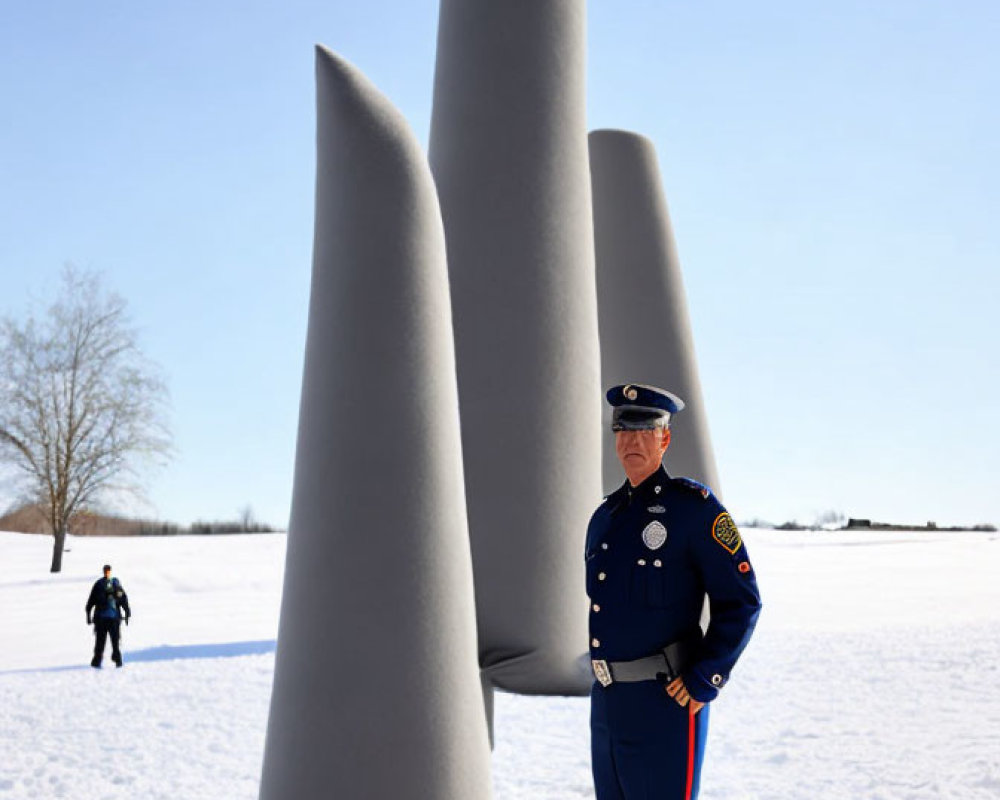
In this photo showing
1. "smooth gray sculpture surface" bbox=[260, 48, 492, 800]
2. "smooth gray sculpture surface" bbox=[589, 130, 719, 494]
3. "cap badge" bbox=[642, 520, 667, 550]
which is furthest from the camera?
"smooth gray sculpture surface" bbox=[589, 130, 719, 494]

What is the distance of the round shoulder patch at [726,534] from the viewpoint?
12.7 feet

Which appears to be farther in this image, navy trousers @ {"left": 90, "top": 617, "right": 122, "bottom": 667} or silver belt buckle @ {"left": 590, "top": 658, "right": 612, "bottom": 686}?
navy trousers @ {"left": 90, "top": 617, "right": 122, "bottom": 667}

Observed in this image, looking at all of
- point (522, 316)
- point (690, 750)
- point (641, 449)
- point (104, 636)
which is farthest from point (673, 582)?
point (104, 636)

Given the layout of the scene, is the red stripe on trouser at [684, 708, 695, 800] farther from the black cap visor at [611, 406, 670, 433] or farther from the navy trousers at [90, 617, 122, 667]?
the navy trousers at [90, 617, 122, 667]

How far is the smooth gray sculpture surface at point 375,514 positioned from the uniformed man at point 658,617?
1.07 m

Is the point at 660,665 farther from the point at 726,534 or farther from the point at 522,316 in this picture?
the point at 522,316

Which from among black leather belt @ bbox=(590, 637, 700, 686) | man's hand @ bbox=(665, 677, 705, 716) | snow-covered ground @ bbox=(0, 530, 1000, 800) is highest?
black leather belt @ bbox=(590, 637, 700, 686)

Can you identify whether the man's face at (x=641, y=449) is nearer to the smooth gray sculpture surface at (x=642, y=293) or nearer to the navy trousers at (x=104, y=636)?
the smooth gray sculpture surface at (x=642, y=293)

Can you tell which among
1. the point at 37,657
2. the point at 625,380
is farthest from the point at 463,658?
the point at 37,657

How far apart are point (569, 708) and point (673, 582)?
6.74 metres

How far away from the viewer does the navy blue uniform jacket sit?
3.80 m

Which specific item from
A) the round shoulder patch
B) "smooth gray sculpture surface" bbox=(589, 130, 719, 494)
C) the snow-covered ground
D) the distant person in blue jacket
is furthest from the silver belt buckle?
the distant person in blue jacket

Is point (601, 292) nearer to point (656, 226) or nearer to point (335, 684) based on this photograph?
point (656, 226)

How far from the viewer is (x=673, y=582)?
3.93 metres
